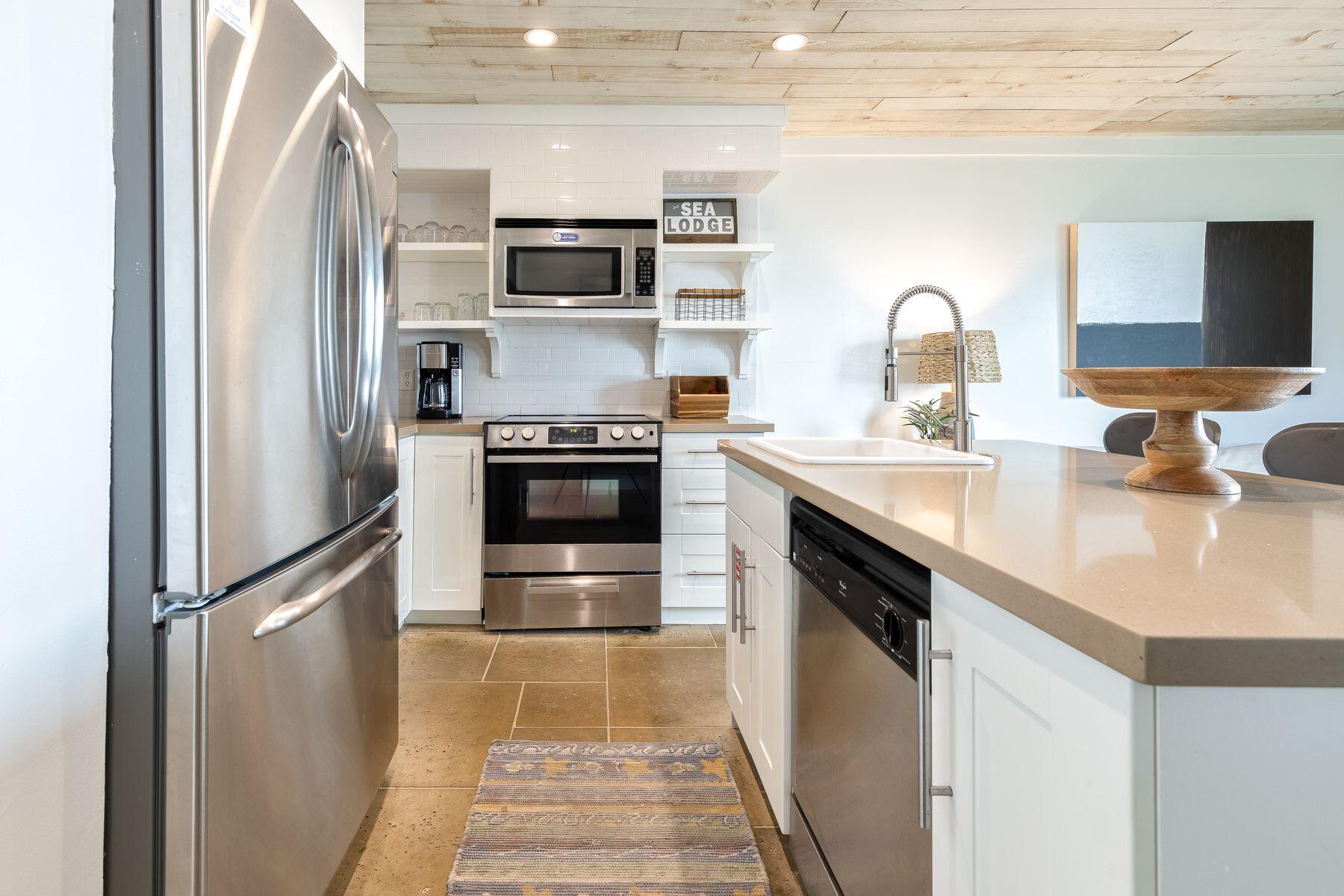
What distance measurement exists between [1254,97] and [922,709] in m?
3.95

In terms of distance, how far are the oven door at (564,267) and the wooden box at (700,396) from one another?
0.48 metres

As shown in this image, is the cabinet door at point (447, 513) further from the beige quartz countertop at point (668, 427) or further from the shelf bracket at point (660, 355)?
the shelf bracket at point (660, 355)

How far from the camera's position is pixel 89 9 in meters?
0.93

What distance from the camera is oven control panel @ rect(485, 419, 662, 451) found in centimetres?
325

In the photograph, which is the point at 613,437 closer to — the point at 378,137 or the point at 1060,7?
the point at 378,137

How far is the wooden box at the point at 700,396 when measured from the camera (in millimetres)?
3592

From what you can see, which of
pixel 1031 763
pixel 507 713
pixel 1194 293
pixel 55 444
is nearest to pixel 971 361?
pixel 1194 293

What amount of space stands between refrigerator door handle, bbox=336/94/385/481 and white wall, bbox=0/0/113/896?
1.72ft

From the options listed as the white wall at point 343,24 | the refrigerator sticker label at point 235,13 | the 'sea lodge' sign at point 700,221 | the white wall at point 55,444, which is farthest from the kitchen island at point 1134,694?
the 'sea lodge' sign at point 700,221

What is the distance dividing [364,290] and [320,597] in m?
0.60

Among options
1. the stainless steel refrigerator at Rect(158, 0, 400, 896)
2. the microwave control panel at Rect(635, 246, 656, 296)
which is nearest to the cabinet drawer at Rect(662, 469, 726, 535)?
the microwave control panel at Rect(635, 246, 656, 296)

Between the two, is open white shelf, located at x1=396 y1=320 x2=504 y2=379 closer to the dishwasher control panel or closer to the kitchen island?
the dishwasher control panel

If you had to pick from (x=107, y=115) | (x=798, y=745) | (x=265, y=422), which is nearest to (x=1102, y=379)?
(x=798, y=745)

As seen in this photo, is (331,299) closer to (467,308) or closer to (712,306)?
(467,308)
